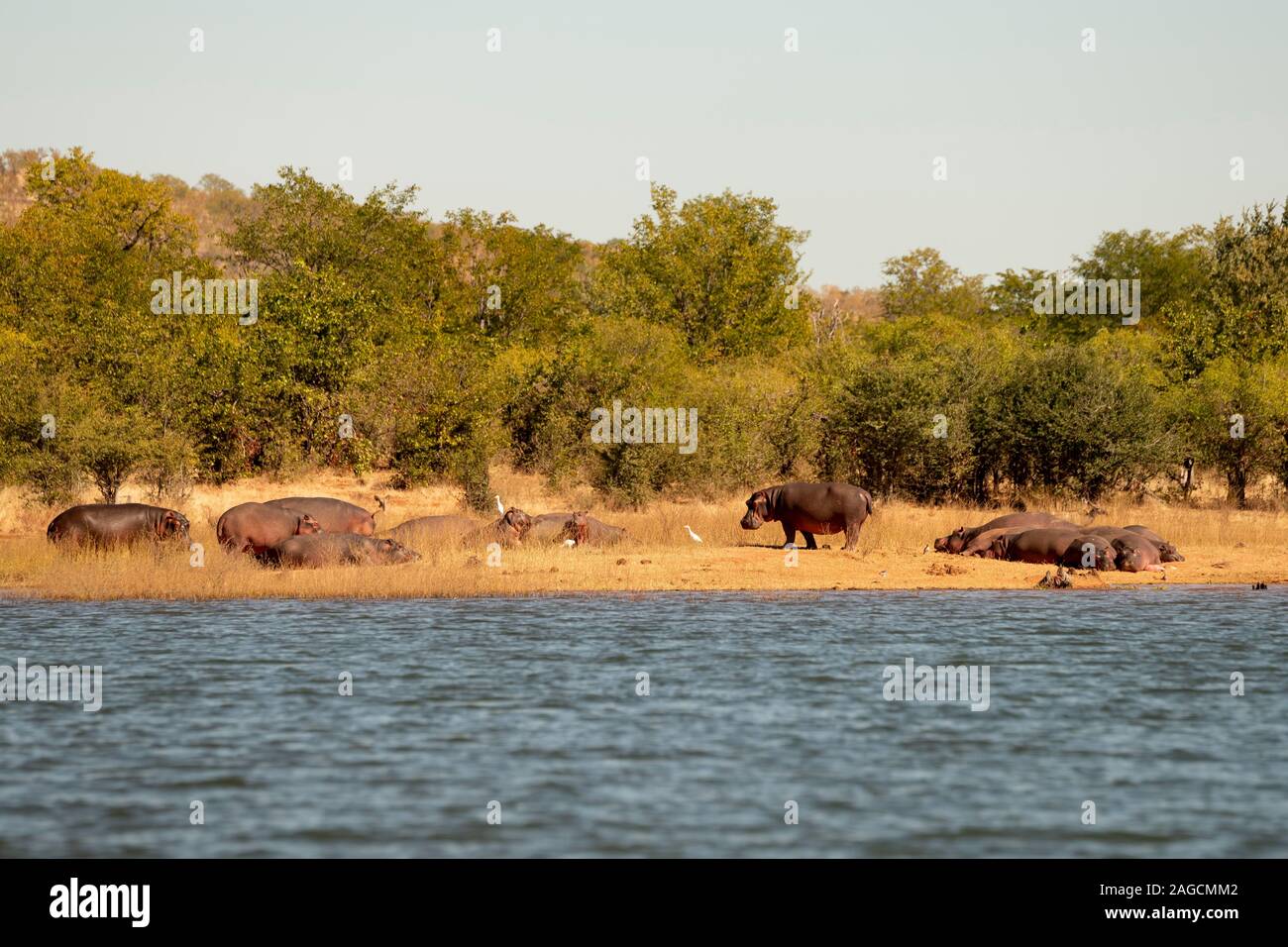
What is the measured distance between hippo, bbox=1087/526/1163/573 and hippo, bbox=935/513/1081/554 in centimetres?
144

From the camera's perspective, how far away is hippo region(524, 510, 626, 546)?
29359 mm

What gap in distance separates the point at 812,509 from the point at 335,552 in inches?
354

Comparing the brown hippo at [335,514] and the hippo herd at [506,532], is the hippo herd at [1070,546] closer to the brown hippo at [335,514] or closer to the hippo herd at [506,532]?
the hippo herd at [506,532]

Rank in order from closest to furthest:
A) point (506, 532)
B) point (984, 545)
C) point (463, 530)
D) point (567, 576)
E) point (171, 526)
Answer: point (567, 576), point (171, 526), point (984, 545), point (506, 532), point (463, 530)

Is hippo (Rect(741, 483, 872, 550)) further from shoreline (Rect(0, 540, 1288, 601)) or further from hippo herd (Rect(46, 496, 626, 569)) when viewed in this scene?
hippo herd (Rect(46, 496, 626, 569))

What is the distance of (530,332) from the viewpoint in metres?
69.9

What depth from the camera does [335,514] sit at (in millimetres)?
29406

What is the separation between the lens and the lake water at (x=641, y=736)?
35.8 feet

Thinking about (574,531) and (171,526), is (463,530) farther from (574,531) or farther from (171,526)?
(171,526)

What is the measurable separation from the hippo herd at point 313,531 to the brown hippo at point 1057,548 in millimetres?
7448

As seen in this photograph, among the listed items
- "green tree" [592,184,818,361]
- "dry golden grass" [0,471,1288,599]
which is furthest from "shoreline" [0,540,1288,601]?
"green tree" [592,184,818,361]

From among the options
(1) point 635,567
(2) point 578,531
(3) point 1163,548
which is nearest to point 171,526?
(2) point 578,531
